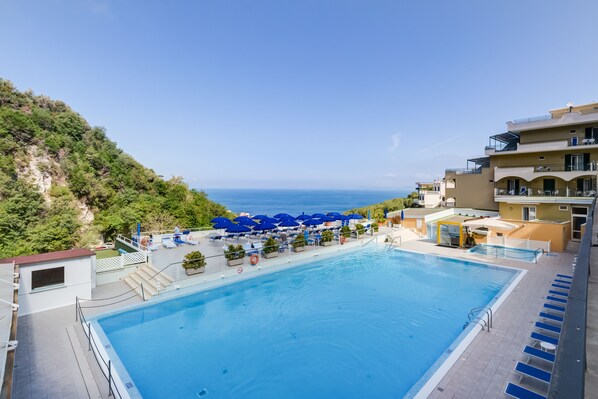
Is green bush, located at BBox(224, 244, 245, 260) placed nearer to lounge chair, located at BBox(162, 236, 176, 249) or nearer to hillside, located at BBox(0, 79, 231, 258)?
lounge chair, located at BBox(162, 236, 176, 249)

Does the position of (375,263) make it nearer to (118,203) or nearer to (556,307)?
(556,307)

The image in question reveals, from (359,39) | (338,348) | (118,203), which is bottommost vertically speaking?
(338,348)

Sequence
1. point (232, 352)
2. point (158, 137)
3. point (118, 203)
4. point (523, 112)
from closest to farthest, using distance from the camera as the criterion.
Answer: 1. point (232, 352)
2. point (118, 203)
3. point (523, 112)
4. point (158, 137)

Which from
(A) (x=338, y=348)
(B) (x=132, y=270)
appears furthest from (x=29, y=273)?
(A) (x=338, y=348)

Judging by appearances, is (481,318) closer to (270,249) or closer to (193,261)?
(270,249)

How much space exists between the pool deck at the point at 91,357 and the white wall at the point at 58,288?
31 centimetres

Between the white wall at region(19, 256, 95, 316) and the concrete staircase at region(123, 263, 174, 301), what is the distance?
5.57ft

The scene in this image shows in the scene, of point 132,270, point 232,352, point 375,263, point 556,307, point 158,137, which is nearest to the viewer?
point 232,352

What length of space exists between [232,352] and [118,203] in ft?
68.7

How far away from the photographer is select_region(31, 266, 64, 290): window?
9547 mm

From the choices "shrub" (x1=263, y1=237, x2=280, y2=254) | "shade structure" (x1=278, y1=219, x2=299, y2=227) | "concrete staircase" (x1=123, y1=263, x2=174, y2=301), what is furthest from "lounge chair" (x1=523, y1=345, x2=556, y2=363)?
"shade structure" (x1=278, y1=219, x2=299, y2=227)

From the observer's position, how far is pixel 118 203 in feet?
78.2

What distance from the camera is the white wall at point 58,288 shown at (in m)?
9.34

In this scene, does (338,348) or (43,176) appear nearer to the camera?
(338,348)
